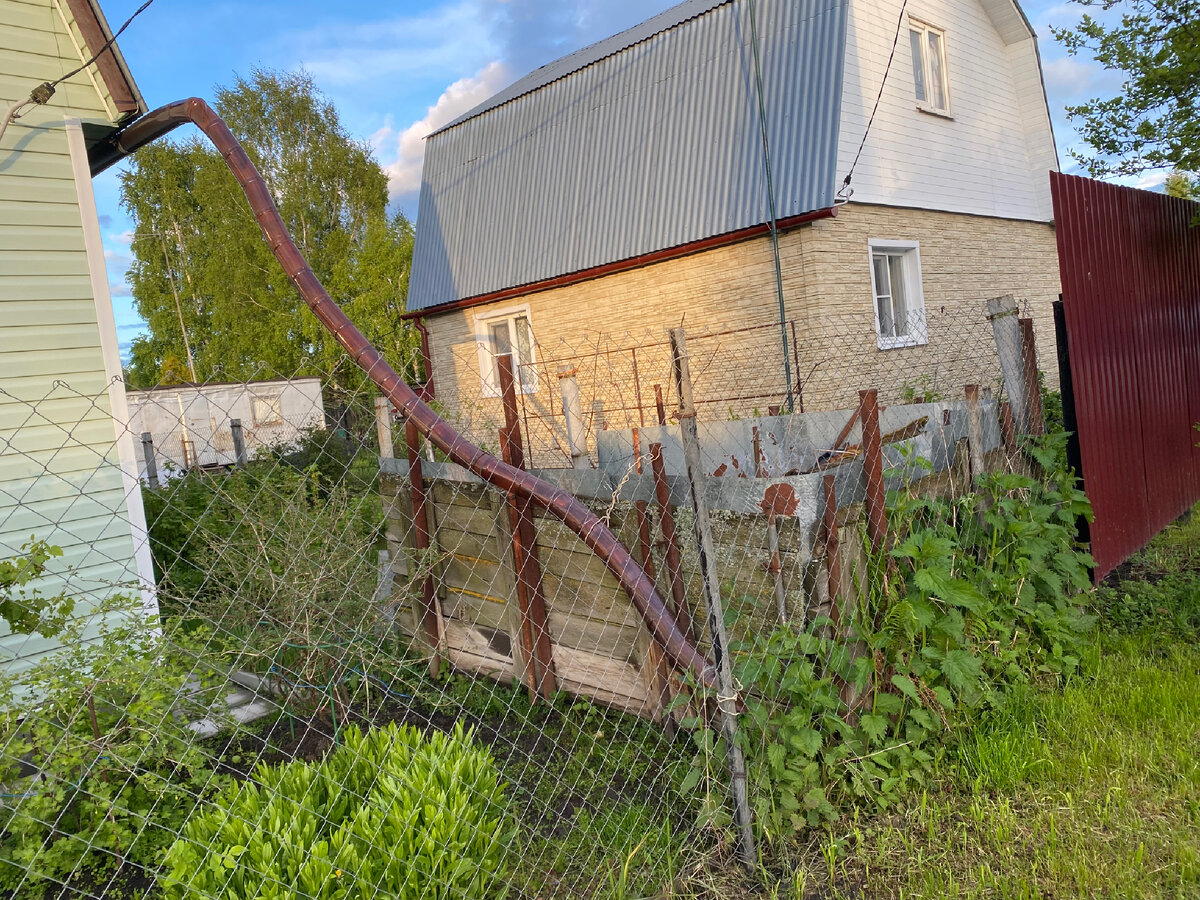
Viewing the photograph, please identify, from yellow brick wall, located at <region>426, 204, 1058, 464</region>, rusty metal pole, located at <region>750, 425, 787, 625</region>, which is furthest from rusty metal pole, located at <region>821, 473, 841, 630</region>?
yellow brick wall, located at <region>426, 204, 1058, 464</region>

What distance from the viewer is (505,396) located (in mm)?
3855

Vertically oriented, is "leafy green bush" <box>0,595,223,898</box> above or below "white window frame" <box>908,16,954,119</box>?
below

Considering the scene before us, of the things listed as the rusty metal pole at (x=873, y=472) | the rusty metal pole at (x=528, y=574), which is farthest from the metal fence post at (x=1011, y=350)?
the rusty metal pole at (x=528, y=574)

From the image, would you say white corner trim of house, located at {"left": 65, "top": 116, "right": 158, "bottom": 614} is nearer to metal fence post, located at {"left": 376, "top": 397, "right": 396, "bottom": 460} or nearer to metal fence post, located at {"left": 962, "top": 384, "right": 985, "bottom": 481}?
metal fence post, located at {"left": 376, "top": 397, "right": 396, "bottom": 460}

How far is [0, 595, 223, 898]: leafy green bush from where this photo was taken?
2672 mm

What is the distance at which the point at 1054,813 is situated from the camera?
2783 millimetres

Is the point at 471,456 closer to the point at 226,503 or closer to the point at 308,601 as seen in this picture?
the point at 308,601

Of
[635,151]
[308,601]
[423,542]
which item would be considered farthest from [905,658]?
[635,151]

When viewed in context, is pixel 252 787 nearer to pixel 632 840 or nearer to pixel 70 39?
pixel 632 840

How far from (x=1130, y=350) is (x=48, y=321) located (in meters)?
7.30

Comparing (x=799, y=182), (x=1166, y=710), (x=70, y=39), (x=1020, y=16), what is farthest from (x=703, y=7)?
(x=1166, y=710)

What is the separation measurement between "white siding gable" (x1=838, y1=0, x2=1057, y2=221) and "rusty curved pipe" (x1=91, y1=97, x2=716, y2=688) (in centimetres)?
834

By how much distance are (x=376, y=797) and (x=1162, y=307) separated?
6706 millimetres

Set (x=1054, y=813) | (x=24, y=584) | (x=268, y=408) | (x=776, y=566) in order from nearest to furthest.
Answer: (x=24, y=584) → (x=1054, y=813) → (x=776, y=566) → (x=268, y=408)
